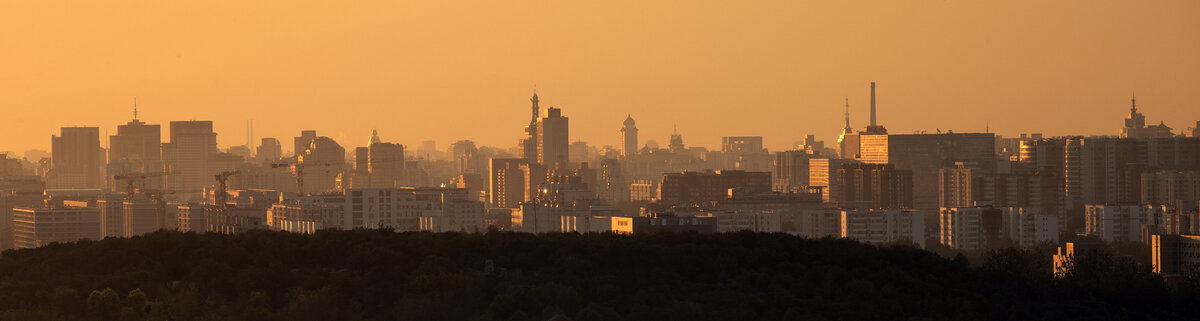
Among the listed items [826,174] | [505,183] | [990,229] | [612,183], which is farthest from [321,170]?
[990,229]

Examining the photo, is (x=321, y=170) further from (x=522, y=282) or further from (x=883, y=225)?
(x=522, y=282)

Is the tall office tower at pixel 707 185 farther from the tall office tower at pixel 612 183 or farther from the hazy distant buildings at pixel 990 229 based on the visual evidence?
the hazy distant buildings at pixel 990 229

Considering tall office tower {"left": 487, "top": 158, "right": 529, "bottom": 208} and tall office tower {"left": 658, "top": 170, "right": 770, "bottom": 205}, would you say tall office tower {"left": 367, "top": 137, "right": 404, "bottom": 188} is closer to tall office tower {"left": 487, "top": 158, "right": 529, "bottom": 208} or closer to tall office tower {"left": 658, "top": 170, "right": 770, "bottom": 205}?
tall office tower {"left": 487, "top": 158, "right": 529, "bottom": 208}

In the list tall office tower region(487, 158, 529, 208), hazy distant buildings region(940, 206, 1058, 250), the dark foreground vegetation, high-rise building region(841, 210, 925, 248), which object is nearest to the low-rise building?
high-rise building region(841, 210, 925, 248)

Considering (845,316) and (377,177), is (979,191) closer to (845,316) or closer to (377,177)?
(377,177)

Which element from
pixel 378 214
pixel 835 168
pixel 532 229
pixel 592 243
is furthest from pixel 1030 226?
pixel 592 243

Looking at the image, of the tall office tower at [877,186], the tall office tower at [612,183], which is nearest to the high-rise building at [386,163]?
the tall office tower at [612,183]
